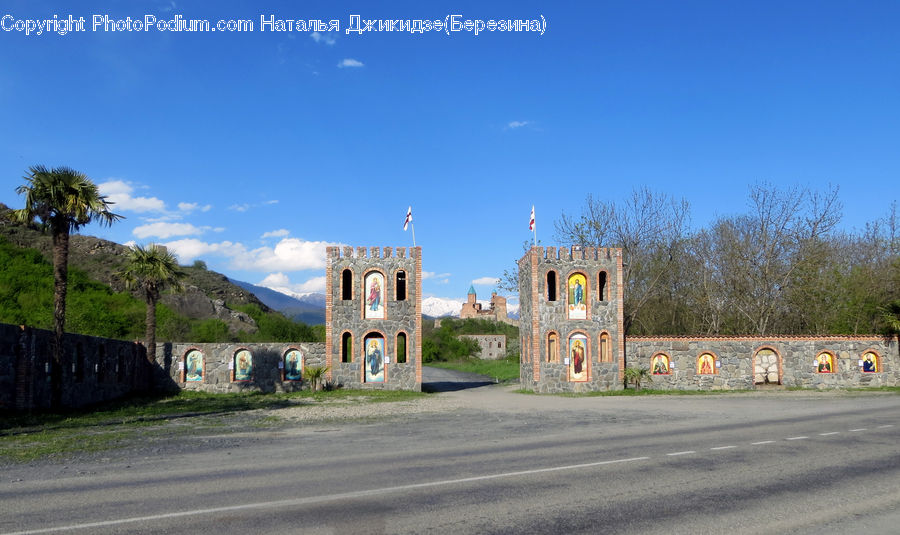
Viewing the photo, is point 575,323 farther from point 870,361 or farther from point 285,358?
point 870,361

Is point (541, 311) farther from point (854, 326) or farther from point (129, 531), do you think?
point (129, 531)

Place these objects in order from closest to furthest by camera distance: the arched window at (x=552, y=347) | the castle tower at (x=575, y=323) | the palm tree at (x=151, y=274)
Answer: the palm tree at (x=151, y=274)
the castle tower at (x=575, y=323)
the arched window at (x=552, y=347)

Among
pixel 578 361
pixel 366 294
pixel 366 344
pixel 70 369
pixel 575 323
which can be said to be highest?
pixel 366 294

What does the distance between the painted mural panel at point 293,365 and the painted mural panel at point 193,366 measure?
4.62 m

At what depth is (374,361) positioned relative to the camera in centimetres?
3609

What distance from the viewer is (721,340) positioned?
36188 mm

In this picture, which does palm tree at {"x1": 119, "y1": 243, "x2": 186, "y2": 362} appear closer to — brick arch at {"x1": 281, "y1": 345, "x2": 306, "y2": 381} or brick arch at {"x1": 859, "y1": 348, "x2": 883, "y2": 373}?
brick arch at {"x1": 281, "y1": 345, "x2": 306, "y2": 381}

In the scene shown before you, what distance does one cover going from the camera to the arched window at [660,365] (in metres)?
36.1

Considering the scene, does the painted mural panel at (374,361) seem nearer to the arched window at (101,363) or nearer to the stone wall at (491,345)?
the arched window at (101,363)

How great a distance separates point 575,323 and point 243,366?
59.6 feet

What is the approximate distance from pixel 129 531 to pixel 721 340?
33945 mm

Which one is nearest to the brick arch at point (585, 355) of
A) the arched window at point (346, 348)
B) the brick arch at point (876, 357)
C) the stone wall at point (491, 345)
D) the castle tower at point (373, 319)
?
the castle tower at point (373, 319)

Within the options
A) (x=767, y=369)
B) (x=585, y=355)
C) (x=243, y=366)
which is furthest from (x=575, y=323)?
(x=243, y=366)

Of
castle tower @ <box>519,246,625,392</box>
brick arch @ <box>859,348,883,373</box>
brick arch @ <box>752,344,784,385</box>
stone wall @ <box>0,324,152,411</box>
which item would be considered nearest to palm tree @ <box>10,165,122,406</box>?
stone wall @ <box>0,324,152,411</box>
